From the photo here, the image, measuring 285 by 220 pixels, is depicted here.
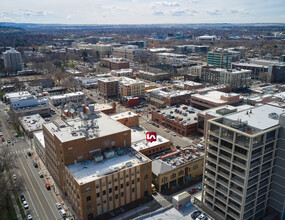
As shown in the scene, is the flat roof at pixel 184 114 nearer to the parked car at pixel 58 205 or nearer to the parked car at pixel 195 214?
the parked car at pixel 195 214

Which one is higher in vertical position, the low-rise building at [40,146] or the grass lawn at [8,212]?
the low-rise building at [40,146]

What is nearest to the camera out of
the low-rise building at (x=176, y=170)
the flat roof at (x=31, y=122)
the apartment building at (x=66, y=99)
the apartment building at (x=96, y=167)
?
the apartment building at (x=96, y=167)

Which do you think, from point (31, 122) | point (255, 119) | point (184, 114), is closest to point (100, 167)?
point (255, 119)

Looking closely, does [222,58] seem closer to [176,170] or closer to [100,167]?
[176,170]

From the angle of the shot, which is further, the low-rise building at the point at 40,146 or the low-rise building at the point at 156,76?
the low-rise building at the point at 156,76

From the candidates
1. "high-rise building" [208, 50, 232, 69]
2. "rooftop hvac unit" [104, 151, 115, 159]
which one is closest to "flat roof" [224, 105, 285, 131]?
"rooftop hvac unit" [104, 151, 115, 159]

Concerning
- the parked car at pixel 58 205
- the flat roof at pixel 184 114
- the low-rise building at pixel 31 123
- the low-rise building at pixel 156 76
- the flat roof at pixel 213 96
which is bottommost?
the parked car at pixel 58 205

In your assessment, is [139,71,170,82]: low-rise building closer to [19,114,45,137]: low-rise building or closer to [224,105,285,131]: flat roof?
[19,114,45,137]: low-rise building

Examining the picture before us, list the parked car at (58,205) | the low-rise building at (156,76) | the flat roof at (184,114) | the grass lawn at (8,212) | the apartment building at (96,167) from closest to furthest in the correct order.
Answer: the apartment building at (96,167)
the grass lawn at (8,212)
the parked car at (58,205)
the flat roof at (184,114)
the low-rise building at (156,76)

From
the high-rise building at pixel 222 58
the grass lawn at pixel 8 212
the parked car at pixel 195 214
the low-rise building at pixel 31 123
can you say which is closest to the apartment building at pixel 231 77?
the high-rise building at pixel 222 58
